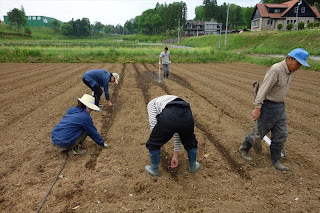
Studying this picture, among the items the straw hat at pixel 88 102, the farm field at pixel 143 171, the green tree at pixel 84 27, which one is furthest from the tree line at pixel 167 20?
the straw hat at pixel 88 102

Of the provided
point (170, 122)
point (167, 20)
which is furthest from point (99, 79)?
point (167, 20)

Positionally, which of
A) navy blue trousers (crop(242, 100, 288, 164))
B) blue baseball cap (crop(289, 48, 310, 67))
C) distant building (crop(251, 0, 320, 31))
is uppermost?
distant building (crop(251, 0, 320, 31))

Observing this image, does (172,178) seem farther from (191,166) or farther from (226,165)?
(226,165)

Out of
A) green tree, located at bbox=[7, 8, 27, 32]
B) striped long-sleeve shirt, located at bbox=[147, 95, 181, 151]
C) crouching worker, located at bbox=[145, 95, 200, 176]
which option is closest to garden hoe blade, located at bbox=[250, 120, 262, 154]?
crouching worker, located at bbox=[145, 95, 200, 176]

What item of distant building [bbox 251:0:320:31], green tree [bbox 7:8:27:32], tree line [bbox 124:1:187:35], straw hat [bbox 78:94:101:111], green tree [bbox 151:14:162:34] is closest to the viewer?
straw hat [bbox 78:94:101:111]

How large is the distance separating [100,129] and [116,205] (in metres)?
2.68

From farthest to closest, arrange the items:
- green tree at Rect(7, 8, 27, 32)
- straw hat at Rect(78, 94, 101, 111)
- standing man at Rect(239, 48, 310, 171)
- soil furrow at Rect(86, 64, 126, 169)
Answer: green tree at Rect(7, 8, 27, 32), soil furrow at Rect(86, 64, 126, 169), straw hat at Rect(78, 94, 101, 111), standing man at Rect(239, 48, 310, 171)

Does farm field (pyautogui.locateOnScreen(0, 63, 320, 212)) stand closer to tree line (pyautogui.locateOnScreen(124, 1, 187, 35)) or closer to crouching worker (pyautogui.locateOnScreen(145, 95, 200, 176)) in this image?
crouching worker (pyautogui.locateOnScreen(145, 95, 200, 176))

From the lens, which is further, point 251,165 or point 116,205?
point 251,165

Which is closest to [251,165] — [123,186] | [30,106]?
[123,186]

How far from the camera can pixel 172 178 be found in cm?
331

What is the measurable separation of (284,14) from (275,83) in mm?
49249

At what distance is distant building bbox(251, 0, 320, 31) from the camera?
42312 millimetres

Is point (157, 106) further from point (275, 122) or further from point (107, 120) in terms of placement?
point (107, 120)
